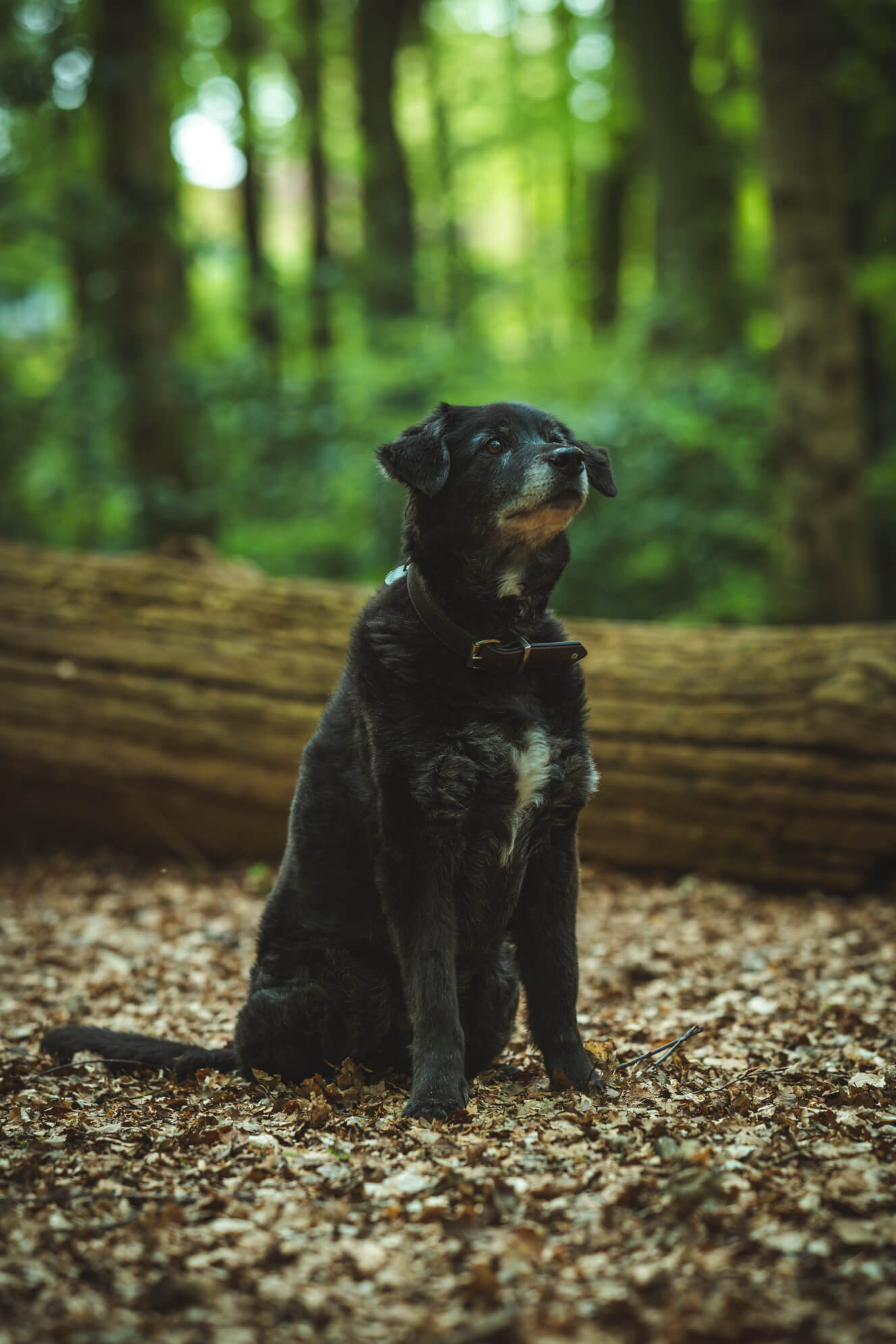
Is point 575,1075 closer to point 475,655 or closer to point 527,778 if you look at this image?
point 527,778

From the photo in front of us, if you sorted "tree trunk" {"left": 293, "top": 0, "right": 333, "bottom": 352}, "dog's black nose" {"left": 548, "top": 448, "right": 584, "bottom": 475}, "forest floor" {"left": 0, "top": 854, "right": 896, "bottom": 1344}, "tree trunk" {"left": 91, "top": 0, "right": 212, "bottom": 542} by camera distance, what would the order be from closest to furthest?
"forest floor" {"left": 0, "top": 854, "right": 896, "bottom": 1344} < "dog's black nose" {"left": 548, "top": 448, "right": 584, "bottom": 475} < "tree trunk" {"left": 91, "top": 0, "right": 212, "bottom": 542} < "tree trunk" {"left": 293, "top": 0, "right": 333, "bottom": 352}

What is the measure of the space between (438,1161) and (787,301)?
27.8 feet

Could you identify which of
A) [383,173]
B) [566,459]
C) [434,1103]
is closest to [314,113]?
[383,173]

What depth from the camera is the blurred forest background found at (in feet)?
31.0

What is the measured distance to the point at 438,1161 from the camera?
10.2 feet

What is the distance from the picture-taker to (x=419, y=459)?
12.8 ft

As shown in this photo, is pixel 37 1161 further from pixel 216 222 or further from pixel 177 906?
pixel 216 222

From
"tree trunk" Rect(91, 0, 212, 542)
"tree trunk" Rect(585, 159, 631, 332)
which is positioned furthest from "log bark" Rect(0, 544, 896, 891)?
"tree trunk" Rect(585, 159, 631, 332)

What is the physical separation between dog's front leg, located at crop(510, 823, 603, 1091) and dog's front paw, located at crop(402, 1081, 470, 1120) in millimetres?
405

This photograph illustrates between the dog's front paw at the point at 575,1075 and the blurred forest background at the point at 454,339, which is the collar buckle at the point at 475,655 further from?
the blurred forest background at the point at 454,339

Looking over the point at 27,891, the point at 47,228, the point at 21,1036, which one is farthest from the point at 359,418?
the point at 21,1036

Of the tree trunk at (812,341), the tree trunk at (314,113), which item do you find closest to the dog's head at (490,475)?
the tree trunk at (812,341)

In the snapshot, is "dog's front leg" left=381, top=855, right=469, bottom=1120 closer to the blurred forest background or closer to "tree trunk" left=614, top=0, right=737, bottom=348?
the blurred forest background

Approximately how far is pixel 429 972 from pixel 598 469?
2.04 metres
